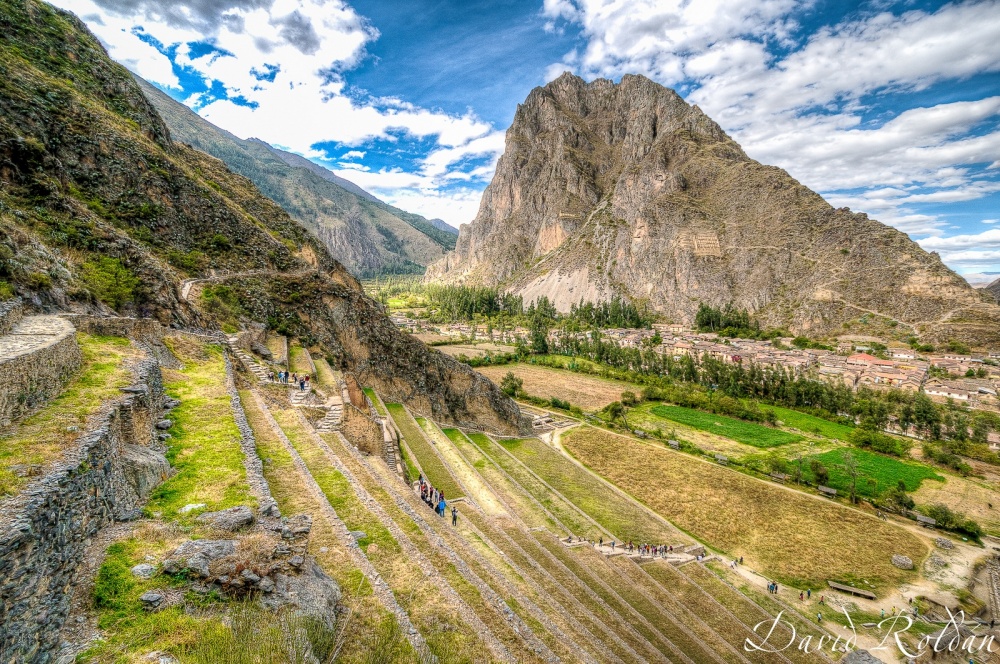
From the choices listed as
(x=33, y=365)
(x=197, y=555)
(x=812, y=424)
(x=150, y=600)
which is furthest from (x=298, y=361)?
(x=812, y=424)

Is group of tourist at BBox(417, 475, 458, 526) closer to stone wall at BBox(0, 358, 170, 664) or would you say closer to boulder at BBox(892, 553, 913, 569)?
stone wall at BBox(0, 358, 170, 664)

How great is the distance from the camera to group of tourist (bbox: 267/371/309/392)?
22.5m

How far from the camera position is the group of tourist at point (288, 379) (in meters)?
22.5

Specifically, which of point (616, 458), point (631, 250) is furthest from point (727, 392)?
point (631, 250)

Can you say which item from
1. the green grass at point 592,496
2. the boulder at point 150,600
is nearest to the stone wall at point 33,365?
the boulder at point 150,600

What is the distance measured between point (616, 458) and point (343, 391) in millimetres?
28718

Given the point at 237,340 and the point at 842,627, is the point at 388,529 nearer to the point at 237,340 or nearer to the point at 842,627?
the point at 237,340

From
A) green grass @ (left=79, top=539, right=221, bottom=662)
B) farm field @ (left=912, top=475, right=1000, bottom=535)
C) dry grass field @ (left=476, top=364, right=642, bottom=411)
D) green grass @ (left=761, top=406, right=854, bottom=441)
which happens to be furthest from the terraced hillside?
dry grass field @ (left=476, top=364, right=642, bottom=411)

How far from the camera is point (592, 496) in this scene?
32.9 m

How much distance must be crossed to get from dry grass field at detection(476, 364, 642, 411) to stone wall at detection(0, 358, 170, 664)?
55.9m

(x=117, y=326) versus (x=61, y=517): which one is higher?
(x=117, y=326)

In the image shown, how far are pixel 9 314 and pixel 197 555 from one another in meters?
10.4

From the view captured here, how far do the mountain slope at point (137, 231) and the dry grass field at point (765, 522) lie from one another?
1370 cm
